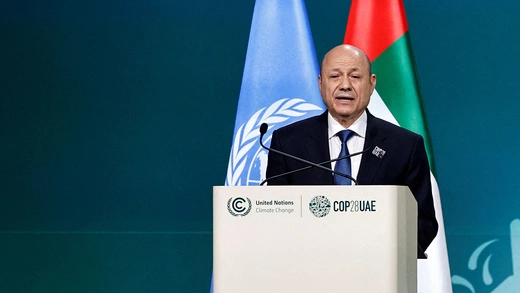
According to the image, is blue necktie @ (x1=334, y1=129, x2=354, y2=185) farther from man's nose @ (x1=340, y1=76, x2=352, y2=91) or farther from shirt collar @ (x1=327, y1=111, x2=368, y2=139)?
man's nose @ (x1=340, y1=76, x2=352, y2=91)

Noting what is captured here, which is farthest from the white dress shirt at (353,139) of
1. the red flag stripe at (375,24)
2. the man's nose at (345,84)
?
the red flag stripe at (375,24)

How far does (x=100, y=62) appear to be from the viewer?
4586mm

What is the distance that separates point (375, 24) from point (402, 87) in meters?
0.38

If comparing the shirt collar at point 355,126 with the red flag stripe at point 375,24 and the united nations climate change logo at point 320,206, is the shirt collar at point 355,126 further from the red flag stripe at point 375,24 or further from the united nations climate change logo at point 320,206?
the red flag stripe at point 375,24

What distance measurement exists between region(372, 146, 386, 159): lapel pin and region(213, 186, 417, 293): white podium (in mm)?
566

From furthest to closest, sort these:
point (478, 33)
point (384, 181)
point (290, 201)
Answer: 1. point (478, 33)
2. point (384, 181)
3. point (290, 201)

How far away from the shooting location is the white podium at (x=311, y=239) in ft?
6.12

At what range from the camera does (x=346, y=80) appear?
2619 mm

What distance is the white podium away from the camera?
1.87 meters

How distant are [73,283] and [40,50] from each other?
55.3 inches

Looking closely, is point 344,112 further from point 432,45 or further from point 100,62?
point 100,62

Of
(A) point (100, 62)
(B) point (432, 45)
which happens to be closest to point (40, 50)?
(A) point (100, 62)

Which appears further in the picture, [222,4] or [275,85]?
[222,4]

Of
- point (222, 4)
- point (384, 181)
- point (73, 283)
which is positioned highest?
point (222, 4)
